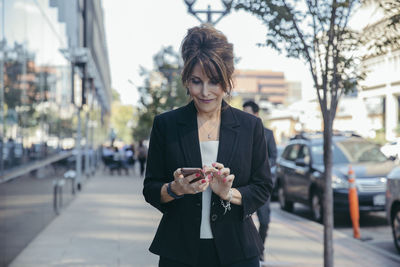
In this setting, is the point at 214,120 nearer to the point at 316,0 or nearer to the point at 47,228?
the point at 316,0

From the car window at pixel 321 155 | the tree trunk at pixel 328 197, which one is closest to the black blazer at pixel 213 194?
the tree trunk at pixel 328 197

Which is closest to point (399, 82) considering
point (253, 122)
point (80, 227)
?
point (80, 227)

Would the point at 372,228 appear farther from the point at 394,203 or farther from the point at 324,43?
the point at 324,43

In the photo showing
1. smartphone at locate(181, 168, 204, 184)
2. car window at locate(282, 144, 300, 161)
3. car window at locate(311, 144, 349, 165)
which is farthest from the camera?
car window at locate(282, 144, 300, 161)

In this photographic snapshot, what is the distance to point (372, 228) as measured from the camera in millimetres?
11469

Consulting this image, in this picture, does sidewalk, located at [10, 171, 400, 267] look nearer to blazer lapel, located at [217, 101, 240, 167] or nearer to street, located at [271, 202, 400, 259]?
street, located at [271, 202, 400, 259]

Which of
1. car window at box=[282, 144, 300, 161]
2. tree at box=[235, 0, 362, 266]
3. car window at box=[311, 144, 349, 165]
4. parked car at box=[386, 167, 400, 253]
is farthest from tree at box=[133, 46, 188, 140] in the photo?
tree at box=[235, 0, 362, 266]

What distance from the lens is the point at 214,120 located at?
2.88m

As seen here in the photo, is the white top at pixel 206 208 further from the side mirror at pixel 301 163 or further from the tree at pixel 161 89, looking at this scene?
the tree at pixel 161 89

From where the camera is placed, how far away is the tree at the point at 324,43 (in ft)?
19.2

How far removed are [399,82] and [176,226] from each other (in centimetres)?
4261

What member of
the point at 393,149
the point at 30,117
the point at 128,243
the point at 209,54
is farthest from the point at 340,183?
the point at 209,54

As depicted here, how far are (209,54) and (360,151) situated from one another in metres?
10.9

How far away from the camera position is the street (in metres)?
9.43
